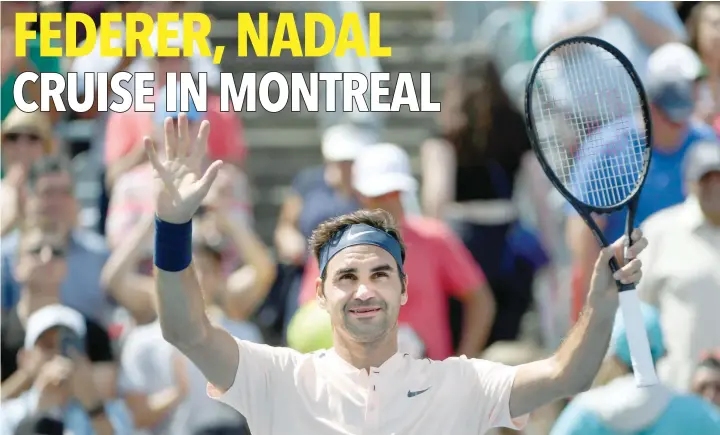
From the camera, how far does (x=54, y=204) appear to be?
27.8ft

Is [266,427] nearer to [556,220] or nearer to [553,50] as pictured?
[553,50]

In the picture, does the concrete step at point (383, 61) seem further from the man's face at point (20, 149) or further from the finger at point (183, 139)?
the finger at point (183, 139)

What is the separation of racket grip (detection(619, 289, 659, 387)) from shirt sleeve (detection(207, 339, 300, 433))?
3.34ft

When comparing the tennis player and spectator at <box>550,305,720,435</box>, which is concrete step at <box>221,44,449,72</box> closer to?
spectator at <box>550,305,720,435</box>

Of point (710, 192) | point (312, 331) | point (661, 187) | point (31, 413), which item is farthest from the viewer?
point (661, 187)

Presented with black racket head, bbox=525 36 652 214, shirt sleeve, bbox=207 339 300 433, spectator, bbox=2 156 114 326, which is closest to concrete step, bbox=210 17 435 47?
spectator, bbox=2 156 114 326

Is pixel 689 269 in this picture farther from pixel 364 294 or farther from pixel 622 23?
pixel 364 294

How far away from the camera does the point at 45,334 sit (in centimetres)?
789

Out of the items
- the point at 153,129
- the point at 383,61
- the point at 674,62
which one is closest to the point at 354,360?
the point at 674,62

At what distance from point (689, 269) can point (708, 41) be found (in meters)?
1.96

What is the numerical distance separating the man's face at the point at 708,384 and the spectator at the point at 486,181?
5.62 feet

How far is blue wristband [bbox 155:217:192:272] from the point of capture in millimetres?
4898

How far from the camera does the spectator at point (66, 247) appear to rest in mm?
8344

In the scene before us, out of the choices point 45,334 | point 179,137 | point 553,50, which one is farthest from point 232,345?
point 45,334
